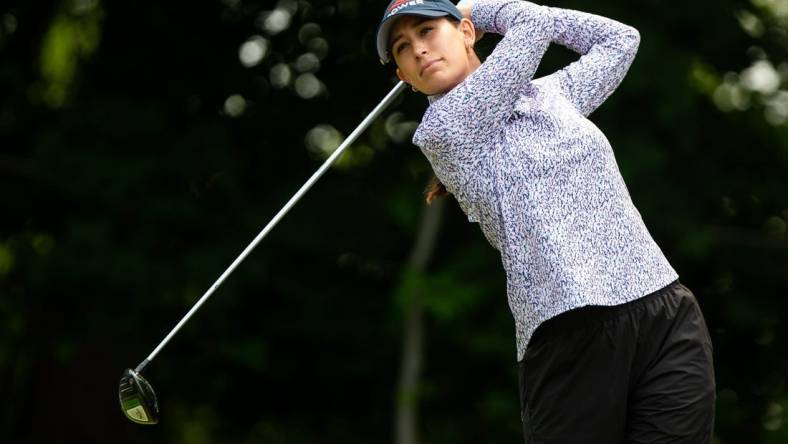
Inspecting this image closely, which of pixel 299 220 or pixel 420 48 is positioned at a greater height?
pixel 420 48

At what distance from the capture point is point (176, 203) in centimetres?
782

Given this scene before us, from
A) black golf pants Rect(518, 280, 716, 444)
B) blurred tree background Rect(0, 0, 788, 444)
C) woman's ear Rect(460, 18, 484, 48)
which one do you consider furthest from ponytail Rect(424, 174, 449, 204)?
blurred tree background Rect(0, 0, 788, 444)

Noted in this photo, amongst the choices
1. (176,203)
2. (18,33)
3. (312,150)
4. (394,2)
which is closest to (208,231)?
(176,203)

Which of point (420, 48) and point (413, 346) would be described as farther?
point (413, 346)

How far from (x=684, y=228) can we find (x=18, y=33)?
4522mm

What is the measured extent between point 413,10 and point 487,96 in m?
0.25

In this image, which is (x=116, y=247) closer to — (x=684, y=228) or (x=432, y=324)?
(x=432, y=324)

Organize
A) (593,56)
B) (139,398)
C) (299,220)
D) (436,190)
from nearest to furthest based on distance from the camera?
(593,56) < (436,190) < (139,398) < (299,220)

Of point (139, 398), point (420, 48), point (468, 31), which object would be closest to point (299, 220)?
point (139, 398)

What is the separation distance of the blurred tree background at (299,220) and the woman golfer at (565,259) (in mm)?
4778

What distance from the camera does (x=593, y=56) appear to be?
2.74 m

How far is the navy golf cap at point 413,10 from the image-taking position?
258cm

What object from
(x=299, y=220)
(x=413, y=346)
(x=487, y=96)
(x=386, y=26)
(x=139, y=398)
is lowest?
(x=413, y=346)

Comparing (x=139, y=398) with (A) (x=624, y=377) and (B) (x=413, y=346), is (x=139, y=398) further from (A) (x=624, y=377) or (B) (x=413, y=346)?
(B) (x=413, y=346)
